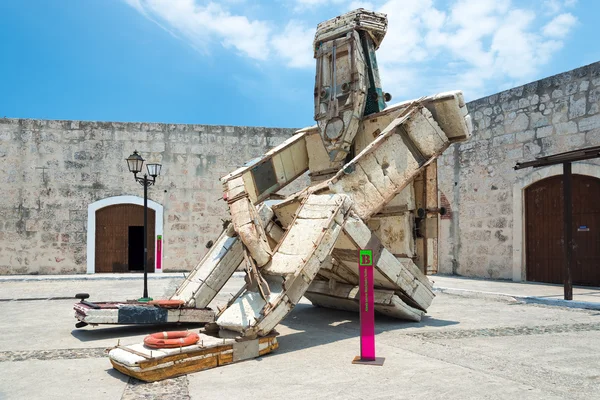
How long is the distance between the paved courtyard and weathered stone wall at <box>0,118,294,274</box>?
6696 mm

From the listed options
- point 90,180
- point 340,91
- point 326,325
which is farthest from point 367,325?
point 90,180

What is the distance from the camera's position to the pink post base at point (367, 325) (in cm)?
436

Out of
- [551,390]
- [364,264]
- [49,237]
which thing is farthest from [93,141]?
[551,390]

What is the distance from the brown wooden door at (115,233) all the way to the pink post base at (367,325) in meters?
10.6

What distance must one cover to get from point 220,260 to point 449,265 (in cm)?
823

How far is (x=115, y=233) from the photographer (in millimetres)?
13938

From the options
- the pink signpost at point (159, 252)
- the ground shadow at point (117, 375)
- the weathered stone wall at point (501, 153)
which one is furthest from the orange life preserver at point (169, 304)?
the pink signpost at point (159, 252)

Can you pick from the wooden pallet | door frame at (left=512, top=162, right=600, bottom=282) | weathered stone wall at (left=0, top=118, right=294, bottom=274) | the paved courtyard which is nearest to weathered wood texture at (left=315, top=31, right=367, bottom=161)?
the paved courtyard

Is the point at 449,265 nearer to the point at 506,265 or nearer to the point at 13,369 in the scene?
the point at 506,265

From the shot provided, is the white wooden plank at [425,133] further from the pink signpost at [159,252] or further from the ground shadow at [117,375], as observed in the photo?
the pink signpost at [159,252]

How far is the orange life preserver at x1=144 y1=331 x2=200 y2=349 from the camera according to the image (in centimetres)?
402

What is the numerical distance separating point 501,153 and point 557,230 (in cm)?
205

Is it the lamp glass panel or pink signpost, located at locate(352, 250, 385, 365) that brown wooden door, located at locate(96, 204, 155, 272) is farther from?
pink signpost, located at locate(352, 250, 385, 365)

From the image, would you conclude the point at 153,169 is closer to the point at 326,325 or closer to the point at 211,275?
the point at 211,275
